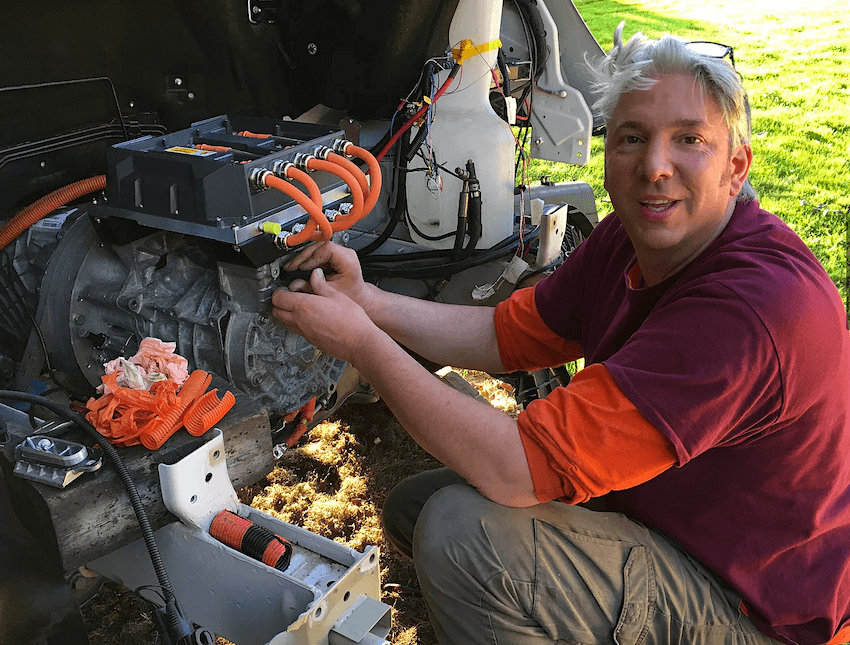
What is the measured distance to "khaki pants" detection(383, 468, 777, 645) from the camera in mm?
1427

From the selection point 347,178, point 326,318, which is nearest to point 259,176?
point 347,178

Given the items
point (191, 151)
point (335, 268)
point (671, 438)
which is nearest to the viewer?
point (671, 438)

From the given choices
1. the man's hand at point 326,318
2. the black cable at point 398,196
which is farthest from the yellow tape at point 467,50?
the man's hand at point 326,318

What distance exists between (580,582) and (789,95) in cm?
653

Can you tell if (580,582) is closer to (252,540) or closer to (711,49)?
(252,540)

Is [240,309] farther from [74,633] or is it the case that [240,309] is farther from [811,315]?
[811,315]

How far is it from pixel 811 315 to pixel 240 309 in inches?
47.9

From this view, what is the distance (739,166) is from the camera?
4.66ft

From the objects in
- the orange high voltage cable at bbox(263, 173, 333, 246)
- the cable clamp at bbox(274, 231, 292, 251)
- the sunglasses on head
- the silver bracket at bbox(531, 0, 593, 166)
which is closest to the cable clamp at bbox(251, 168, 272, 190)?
the orange high voltage cable at bbox(263, 173, 333, 246)

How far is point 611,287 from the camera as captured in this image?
165 centimetres

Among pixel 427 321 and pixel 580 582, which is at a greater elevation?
pixel 427 321

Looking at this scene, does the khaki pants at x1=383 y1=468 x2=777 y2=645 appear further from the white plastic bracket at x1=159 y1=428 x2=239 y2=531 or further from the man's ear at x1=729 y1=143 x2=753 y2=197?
the man's ear at x1=729 y1=143 x2=753 y2=197

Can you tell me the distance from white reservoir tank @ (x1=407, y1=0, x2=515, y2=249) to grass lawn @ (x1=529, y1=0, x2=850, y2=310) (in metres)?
0.56

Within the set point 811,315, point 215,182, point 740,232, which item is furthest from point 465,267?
point 811,315
